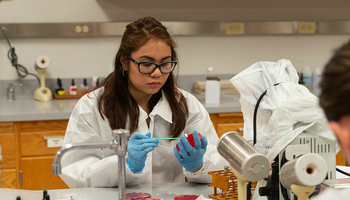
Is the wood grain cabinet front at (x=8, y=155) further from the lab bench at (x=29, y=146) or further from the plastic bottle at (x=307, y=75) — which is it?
the plastic bottle at (x=307, y=75)

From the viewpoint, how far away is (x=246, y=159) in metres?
1.00

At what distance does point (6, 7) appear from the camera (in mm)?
3059

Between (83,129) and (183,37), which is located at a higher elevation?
(183,37)

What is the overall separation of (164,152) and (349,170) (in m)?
0.79

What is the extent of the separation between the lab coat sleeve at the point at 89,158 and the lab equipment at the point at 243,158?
1.77ft

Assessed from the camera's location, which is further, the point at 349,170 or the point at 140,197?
the point at 349,170

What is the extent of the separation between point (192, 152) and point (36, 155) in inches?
59.1

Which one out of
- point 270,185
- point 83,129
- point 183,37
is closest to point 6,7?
point 183,37

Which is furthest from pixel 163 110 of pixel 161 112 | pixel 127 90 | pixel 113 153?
pixel 113 153

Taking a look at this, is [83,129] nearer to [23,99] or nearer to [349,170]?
[349,170]

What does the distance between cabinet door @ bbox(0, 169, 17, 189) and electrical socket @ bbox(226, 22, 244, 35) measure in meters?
2.02

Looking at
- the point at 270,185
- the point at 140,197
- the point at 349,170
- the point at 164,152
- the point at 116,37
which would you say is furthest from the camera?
the point at 116,37

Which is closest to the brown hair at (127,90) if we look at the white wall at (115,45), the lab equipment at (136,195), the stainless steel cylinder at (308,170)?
the lab equipment at (136,195)

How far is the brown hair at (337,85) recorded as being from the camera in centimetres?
70
